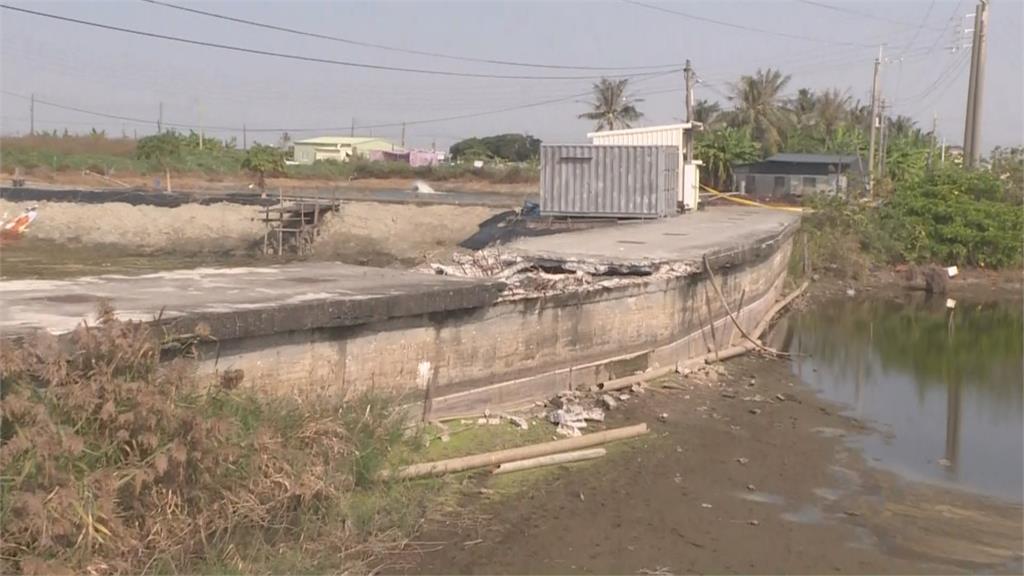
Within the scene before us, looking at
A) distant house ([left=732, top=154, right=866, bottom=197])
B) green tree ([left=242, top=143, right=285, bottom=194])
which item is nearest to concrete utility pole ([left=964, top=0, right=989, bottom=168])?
distant house ([left=732, top=154, right=866, bottom=197])

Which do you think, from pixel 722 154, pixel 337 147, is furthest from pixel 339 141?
pixel 722 154

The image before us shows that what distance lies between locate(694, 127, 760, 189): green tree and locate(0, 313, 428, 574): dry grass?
157 feet

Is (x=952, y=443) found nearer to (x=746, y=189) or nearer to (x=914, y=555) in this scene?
(x=914, y=555)

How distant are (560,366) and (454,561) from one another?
5104 millimetres

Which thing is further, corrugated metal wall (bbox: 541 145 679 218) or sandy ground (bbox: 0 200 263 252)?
sandy ground (bbox: 0 200 263 252)

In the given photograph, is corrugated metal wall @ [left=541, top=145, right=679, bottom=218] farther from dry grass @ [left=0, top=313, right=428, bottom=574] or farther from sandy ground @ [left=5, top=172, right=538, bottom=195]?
sandy ground @ [left=5, top=172, right=538, bottom=195]

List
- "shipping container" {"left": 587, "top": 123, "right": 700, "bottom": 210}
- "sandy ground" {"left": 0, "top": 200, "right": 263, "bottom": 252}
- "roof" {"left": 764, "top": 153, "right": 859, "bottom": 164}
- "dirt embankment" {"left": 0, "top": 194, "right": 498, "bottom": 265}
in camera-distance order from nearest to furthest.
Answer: "shipping container" {"left": 587, "top": 123, "right": 700, "bottom": 210} → "dirt embankment" {"left": 0, "top": 194, "right": 498, "bottom": 265} → "sandy ground" {"left": 0, "top": 200, "right": 263, "bottom": 252} → "roof" {"left": 764, "top": 153, "right": 859, "bottom": 164}

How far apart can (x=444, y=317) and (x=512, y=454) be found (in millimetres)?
1822

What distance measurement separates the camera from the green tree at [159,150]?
60469 millimetres

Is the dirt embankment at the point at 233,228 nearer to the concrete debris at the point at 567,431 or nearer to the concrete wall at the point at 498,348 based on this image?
the concrete wall at the point at 498,348

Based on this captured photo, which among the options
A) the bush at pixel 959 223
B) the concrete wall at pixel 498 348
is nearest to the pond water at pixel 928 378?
the concrete wall at pixel 498 348

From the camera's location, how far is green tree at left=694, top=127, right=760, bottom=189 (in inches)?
2089

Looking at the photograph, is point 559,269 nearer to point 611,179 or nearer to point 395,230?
point 611,179

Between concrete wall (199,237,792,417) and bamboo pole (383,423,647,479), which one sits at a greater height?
concrete wall (199,237,792,417)
